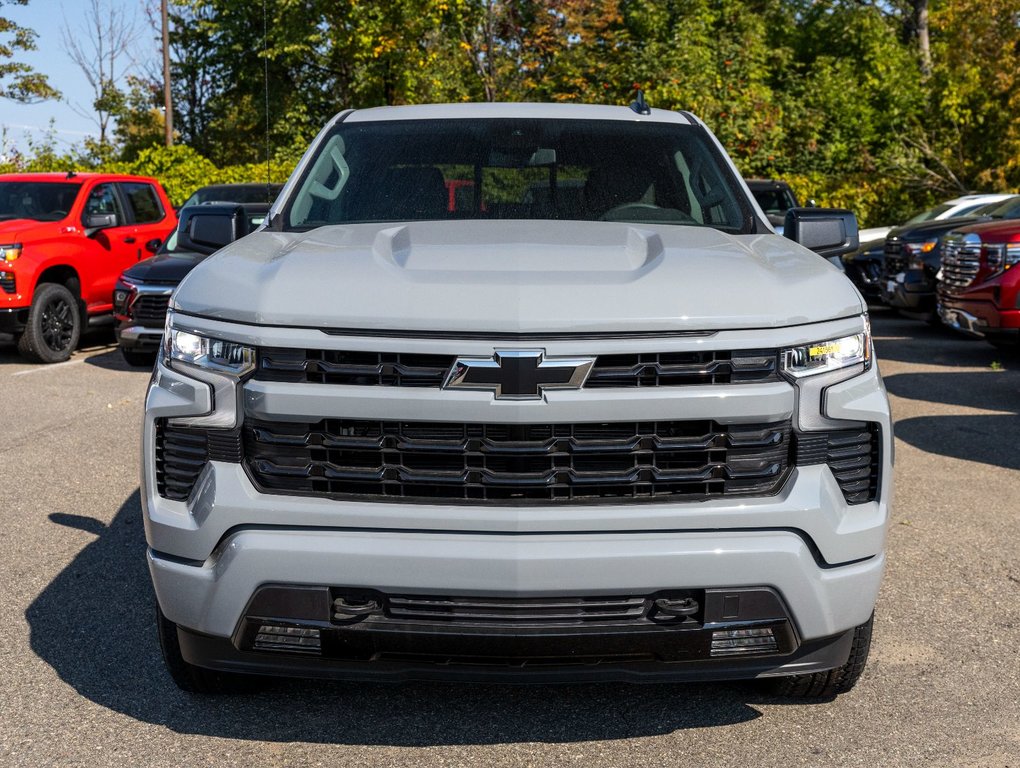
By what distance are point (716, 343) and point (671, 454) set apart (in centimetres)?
31

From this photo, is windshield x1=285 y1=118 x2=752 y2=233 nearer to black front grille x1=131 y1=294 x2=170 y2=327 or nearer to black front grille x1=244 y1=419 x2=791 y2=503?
black front grille x1=244 y1=419 x2=791 y2=503

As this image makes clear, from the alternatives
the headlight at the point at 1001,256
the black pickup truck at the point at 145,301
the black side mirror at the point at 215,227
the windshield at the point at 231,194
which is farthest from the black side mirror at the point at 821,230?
the windshield at the point at 231,194

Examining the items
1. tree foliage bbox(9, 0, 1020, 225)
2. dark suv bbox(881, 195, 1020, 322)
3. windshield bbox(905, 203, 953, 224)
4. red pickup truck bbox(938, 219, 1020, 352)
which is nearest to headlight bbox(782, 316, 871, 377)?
red pickup truck bbox(938, 219, 1020, 352)

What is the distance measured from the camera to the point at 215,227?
4438 mm

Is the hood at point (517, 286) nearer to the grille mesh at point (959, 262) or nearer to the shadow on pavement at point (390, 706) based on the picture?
the shadow on pavement at point (390, 706)

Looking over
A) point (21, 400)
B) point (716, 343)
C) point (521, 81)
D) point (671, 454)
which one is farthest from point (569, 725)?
point (521, 81)

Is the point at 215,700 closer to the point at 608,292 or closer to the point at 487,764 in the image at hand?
the point at 487,764

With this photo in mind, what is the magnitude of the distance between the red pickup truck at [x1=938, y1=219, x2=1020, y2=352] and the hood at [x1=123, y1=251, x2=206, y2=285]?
277 inches

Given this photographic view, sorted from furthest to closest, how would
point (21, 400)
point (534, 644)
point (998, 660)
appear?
point (21, 400) < point (998, 660) < point (534, 644)

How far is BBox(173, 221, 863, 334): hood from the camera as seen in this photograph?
2.95 meters

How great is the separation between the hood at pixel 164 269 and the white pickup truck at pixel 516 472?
26.5 ft

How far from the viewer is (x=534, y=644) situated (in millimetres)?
2934

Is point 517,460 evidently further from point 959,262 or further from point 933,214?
point 933,214

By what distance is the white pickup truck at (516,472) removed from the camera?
292 cm
